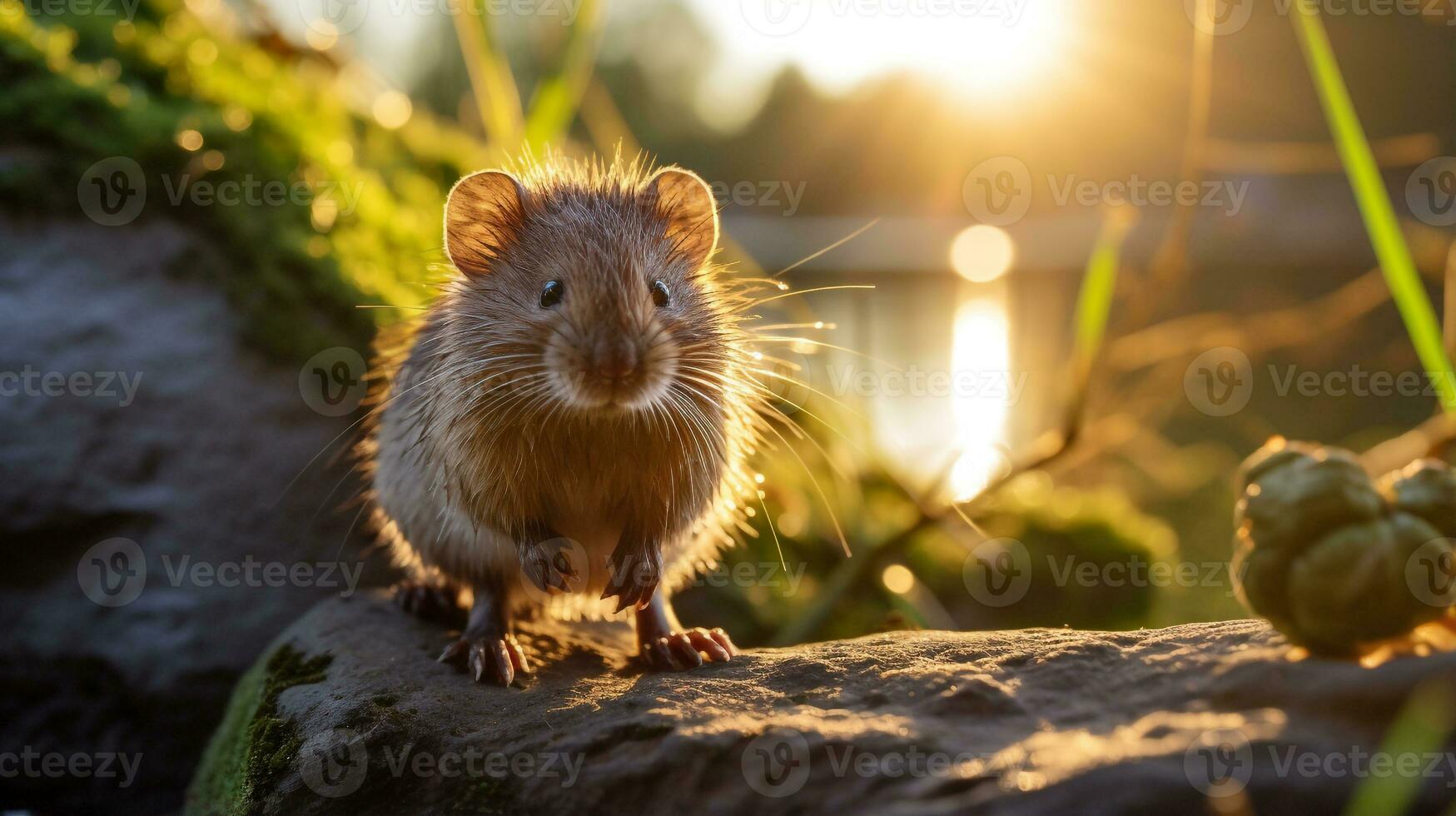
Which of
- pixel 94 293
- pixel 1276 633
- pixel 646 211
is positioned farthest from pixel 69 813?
pixel 1276 633

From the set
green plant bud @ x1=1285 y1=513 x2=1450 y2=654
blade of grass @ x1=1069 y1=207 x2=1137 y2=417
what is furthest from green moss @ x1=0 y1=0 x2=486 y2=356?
green plant bud @ x1=1285 y1=513 x2=1450 y2=654

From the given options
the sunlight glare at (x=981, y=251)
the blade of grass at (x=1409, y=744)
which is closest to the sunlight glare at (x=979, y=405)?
the sunlight glare at (x=981, y=251)

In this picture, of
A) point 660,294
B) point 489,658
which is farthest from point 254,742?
point 660,294

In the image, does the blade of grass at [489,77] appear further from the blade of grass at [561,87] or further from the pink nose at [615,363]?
the pink nose at [615,363]

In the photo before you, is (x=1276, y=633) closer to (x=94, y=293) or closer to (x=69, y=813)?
(x=69, y=813)

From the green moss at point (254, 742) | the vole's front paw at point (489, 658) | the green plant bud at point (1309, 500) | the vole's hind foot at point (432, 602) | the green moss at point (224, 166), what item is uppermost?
the green moss at point (224, 166)

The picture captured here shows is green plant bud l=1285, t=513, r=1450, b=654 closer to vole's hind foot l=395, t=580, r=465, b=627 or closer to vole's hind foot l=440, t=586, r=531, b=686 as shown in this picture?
vole's hind foot l=440, t=586, r=531, b=686

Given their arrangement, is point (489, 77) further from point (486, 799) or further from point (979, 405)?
point (486, 799)
